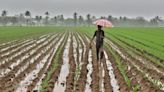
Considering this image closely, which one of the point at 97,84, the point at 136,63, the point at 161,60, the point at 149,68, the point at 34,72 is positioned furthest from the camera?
the point at 161,60

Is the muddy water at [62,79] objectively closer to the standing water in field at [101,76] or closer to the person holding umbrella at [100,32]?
the standing water in field at [101,76]

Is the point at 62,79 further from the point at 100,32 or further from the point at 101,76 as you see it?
the point at 100,32

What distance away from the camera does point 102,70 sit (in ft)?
48.4

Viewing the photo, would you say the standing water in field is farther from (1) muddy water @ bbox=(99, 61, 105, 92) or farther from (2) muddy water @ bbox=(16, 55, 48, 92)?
(2) muddy water @ bbox=(16, 55, 48, 92)

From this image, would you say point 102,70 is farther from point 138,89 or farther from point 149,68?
point 138,89

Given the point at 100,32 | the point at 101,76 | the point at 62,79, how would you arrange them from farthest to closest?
the point at 100,32, the point at 101,76, the point at 62,79

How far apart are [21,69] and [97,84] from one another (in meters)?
4.49

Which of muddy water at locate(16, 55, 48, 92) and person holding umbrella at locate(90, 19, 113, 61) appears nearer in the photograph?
muddy water at locate(16, 55, 48, 92)

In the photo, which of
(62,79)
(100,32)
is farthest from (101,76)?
(100,32)

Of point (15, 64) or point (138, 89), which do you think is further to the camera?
point (15, 64)

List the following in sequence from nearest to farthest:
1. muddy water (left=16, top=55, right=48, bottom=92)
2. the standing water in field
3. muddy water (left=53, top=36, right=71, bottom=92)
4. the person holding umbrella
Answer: muddy water (left=16, top=55, right=48, bottom=92) → muddy water (left=53, top=36, right=71, bottom=92) → the standing water in field → the person holding umbrella

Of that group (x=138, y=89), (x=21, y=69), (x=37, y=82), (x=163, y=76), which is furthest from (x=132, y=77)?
(x=21, y=69)

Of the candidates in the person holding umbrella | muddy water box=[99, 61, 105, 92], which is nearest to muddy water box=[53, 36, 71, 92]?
muddy water box=[99, 61, 105, 92]

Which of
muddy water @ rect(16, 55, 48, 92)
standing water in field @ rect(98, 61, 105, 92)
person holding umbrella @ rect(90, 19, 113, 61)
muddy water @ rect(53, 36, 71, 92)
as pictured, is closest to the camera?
muddy water @ rect(16, 55, 48, 92)
